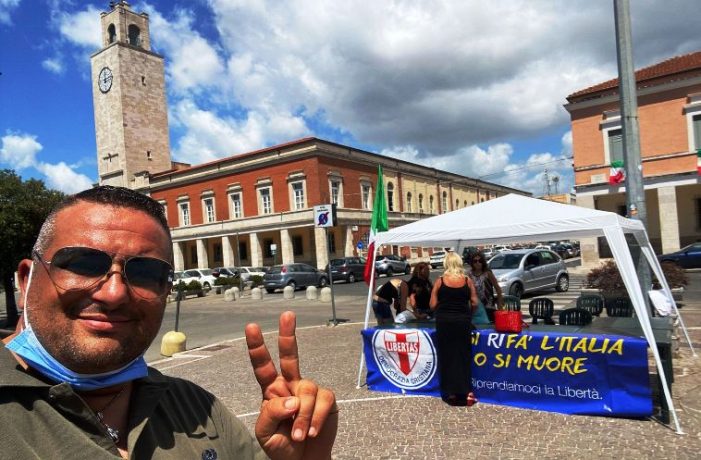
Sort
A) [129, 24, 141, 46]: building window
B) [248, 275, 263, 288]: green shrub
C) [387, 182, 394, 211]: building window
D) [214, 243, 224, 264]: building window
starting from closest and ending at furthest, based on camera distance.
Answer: [248, 275, 263, 288]: green shrub → [387, 182, 394, 211]: building window → [214, 243, 224, 264]: building window → [129, 24, 141, 46]: building window

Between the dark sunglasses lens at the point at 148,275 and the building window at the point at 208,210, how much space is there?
160 feet

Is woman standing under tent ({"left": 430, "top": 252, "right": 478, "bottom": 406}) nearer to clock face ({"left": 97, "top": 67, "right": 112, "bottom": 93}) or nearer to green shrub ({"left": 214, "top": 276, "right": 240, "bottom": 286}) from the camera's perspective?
green shrub ({"left": 214, "top": 276, "right": 240, "bottom": 286})

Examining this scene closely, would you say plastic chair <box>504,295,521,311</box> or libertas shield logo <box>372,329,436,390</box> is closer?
libertas shield logo <box>372,329,436,390</box>

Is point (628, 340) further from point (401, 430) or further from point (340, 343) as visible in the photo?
point (340, 343)

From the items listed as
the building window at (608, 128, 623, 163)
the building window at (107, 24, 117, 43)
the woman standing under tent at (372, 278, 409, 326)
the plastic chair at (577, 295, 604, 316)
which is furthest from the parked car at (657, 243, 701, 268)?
the building window at (107, 24, 117, 43)

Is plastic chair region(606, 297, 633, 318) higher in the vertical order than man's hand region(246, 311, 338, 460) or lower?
lower

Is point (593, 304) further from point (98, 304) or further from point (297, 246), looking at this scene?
point (297, 246)

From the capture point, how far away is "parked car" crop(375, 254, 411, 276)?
113ft

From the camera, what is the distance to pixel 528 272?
669 inches

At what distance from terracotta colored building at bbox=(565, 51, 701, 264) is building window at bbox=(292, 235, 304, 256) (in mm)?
25141

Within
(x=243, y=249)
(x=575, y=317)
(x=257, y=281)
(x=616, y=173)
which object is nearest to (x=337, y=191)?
(x=243, y=249)

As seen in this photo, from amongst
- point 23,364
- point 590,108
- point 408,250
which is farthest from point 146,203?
point 408,250

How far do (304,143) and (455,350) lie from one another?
122 feet

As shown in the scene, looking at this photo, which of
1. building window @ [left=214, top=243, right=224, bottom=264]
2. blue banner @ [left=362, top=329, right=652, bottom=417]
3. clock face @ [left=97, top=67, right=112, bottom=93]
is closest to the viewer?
blue banner @ [left=362, top=329, right=652, bottom=417]
